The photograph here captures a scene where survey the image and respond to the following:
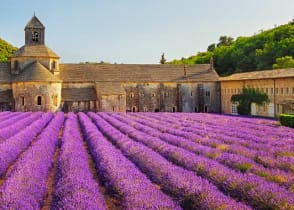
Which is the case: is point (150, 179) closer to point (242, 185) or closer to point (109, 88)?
point (242, 185)

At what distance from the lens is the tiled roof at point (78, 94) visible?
40531 mm

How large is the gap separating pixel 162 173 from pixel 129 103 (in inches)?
1380

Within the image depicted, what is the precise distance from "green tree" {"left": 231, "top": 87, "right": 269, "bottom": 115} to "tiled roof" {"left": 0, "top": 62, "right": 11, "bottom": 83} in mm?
23614

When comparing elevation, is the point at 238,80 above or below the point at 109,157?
above

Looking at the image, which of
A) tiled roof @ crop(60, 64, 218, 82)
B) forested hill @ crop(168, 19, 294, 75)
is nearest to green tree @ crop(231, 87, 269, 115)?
tiled roof @ crop(60, 64, 218, 82)

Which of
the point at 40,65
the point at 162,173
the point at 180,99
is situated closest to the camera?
the point at 162,173

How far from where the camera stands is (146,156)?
10.8 meters

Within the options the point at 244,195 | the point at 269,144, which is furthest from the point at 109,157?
the point at 269,144

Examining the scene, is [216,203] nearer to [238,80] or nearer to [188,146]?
[188,146]

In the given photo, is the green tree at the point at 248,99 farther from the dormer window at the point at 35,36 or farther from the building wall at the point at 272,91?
the dormer window at the point at 35,36

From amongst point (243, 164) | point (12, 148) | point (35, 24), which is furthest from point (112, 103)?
point (243, 164)

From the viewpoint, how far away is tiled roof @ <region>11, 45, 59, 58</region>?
134ft

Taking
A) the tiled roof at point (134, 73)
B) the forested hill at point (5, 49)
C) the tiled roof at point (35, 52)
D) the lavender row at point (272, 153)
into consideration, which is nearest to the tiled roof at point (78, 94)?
the tiled roof at point (134, 73)

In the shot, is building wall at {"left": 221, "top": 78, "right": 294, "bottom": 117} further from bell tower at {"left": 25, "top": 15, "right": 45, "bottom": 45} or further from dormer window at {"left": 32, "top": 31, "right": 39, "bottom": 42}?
dormer window at {"left": 32, "top": 31, "right": 39, "bottom": 42}
